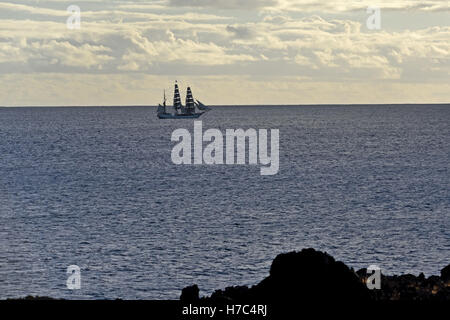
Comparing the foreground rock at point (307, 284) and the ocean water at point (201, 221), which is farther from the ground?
the foreground rock at point (307, 284)

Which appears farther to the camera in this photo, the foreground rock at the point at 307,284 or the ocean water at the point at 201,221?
the ocean water at the point at 201,221

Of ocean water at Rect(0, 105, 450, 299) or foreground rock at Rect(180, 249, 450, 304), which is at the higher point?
foreground rock at Rect(180, 249, 450, 304)

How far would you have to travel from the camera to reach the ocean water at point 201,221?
1587 inches

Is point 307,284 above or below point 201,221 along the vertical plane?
above

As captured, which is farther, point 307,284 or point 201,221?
point 201,221

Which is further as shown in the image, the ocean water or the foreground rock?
the ocean water

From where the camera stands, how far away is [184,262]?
4297 centimetres

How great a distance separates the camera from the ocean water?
132 feet

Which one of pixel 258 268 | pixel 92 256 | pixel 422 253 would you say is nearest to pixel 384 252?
pixel 422 253

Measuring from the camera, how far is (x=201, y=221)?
193ft
